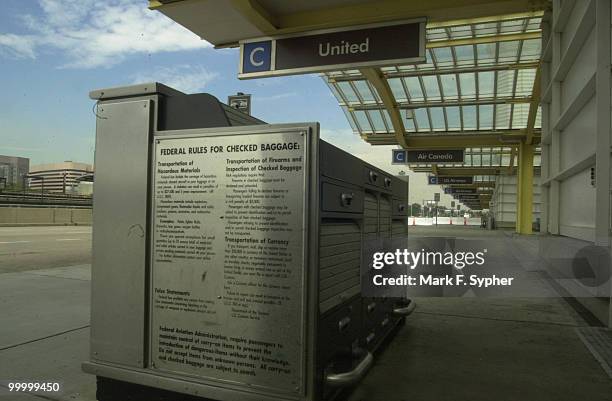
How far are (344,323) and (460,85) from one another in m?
14.2

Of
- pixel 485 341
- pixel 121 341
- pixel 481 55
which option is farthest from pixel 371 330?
pixel 481 55

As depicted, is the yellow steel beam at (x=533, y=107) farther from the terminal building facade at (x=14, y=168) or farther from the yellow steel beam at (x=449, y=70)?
the terminal building facade at (x=14, y=168)

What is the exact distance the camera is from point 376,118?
20047 mm

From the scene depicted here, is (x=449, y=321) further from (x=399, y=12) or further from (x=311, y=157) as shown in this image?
(x=399, y=12)

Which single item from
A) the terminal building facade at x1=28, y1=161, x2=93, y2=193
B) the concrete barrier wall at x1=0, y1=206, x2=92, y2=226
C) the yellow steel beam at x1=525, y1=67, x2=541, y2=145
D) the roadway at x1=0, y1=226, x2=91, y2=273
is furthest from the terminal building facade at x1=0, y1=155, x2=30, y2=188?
the yellow steel beam at x1=525, y1=67, x2=541, y2=145

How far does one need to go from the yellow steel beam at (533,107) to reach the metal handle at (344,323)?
1239 centimetres

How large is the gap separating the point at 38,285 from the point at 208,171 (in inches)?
228

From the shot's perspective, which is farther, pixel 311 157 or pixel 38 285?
pixel 38 285

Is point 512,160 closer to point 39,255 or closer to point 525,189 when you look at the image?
point 525,189

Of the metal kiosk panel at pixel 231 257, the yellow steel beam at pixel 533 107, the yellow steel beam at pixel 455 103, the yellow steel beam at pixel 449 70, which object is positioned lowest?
the metal kiosk panel at pixel 231 257

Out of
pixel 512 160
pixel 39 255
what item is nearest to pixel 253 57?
pixel 39 255

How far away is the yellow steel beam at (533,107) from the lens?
14.2m

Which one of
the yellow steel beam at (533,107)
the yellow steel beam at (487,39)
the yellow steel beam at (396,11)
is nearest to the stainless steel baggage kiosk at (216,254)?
the yellow steel beam at (396,11)

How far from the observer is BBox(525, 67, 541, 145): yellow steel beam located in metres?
14.2
